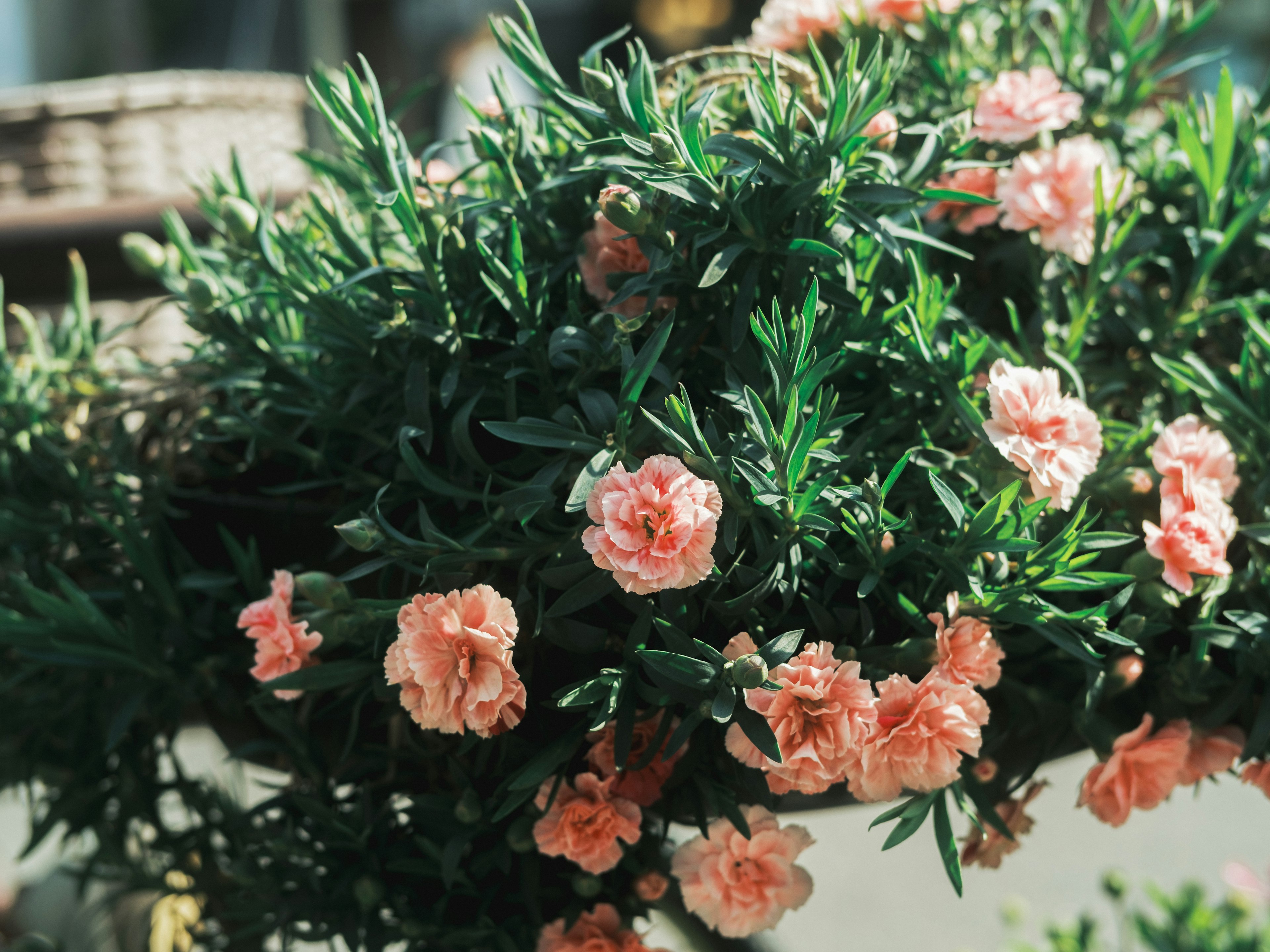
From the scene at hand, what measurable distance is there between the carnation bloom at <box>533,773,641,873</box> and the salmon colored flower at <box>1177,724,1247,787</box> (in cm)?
27

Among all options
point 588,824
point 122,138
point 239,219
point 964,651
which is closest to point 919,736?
point 964,651

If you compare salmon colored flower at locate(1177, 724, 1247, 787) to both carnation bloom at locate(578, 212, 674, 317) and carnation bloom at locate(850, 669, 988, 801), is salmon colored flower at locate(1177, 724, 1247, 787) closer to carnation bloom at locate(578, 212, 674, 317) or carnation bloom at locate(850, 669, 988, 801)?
carnation bloom at locate(850, 669, 988, 801)

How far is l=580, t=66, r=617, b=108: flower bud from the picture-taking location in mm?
457

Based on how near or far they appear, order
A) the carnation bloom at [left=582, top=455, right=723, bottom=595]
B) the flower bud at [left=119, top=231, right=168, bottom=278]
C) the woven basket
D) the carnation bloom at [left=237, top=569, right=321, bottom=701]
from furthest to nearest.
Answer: the woven basket → the flower bud at [left=119, top=231, right=168, bottom=278] → the carnation bloom at [left=237, top=569, right=321, bottom=701] → the carnation bloom at [left=582, top=455, right=723, bottom=595]

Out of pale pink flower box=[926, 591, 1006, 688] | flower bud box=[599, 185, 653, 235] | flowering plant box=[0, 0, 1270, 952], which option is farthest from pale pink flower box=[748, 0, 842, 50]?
pale pink flower box=[926, 591, 1006, 688]

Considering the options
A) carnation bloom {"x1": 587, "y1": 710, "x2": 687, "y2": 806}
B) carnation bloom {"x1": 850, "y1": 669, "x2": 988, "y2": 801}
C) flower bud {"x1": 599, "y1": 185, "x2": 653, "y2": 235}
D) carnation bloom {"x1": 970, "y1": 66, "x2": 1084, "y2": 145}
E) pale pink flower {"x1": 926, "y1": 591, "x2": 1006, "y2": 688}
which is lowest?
carnation bloom {"x1": 587, "y1": 710, "x2": 687, "y2": 806}

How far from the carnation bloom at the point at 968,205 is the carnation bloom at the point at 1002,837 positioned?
30 cm

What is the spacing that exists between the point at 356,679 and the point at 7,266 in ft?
2.32

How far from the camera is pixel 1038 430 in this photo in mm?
417

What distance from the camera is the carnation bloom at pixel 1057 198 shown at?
50 cm

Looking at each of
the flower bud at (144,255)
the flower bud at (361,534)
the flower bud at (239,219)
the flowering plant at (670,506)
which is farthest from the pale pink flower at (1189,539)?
the flower bud at (144,255)

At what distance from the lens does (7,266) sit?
0.91 meters

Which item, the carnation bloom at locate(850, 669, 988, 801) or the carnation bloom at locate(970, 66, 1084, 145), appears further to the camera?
the carnation bloom at locate(970, 66, 1084, 145)

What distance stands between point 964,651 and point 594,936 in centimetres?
23
